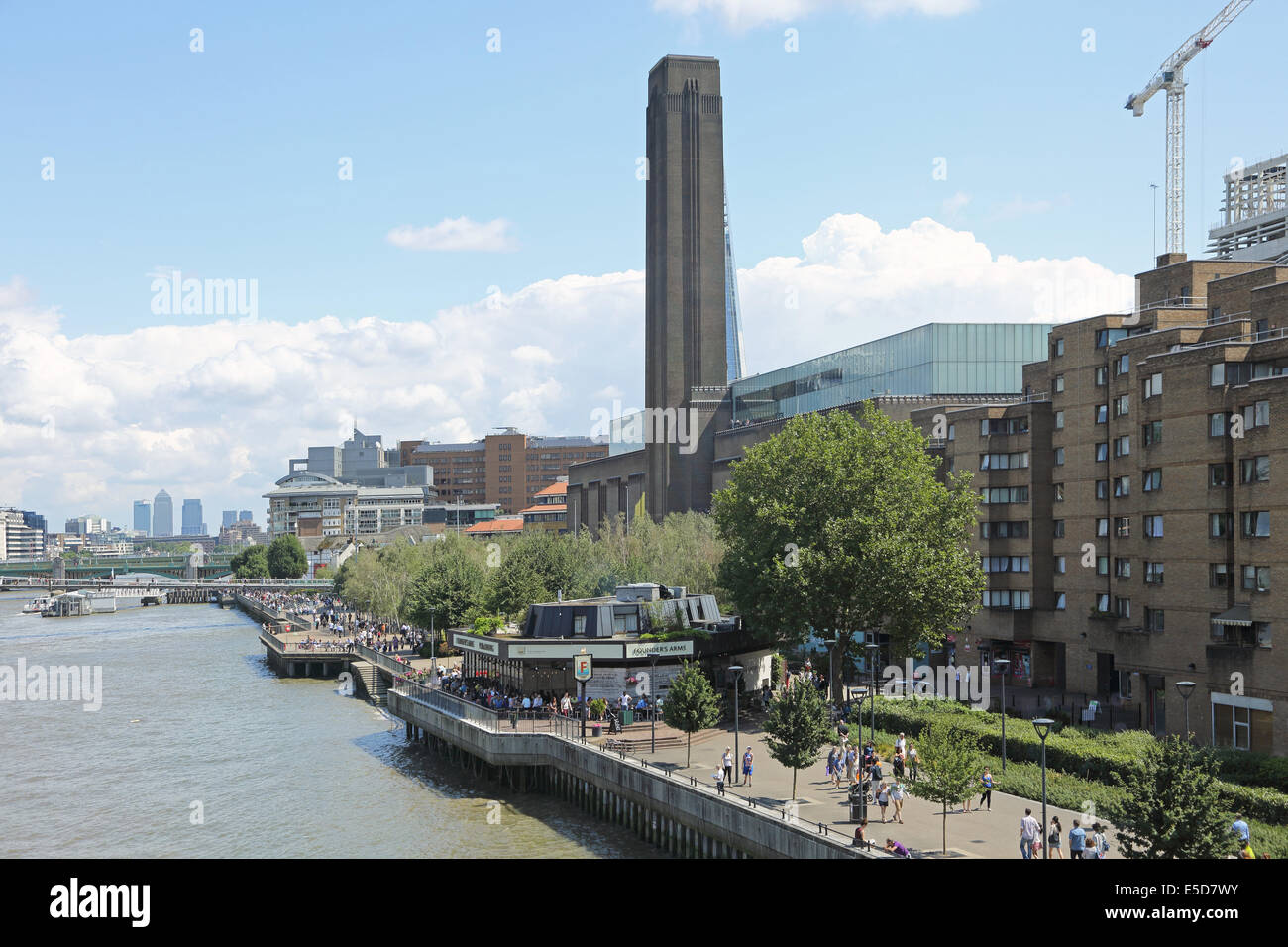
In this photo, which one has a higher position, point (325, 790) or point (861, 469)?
point (861, 469)

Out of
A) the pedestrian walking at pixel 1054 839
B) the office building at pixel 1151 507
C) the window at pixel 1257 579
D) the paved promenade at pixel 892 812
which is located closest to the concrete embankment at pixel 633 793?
the paved promenade at pixel 892 812

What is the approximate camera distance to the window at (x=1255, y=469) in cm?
4450

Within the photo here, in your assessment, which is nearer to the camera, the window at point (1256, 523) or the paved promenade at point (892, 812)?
the paved promenade at point (892, 812)

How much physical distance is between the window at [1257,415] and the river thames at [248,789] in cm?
2922

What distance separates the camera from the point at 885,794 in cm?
3394

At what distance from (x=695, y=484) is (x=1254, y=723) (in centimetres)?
9514

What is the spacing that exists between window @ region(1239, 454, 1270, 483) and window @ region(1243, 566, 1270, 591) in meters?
3.48

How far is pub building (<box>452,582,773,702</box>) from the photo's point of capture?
53844 mm

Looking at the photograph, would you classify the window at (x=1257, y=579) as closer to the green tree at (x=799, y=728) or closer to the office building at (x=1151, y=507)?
the office building at (x=1151, y=507)

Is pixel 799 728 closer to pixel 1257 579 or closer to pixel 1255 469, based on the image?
pixel 1257 579

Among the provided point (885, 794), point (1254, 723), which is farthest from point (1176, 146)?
point (885, 794)

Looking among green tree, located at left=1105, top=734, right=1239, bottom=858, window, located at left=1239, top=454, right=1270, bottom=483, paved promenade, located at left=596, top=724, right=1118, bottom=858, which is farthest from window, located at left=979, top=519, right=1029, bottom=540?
green tree, located at left=1105, top=734, right=1239, bottom=858

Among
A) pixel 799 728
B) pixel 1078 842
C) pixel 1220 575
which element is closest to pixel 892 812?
pixel 799 728
